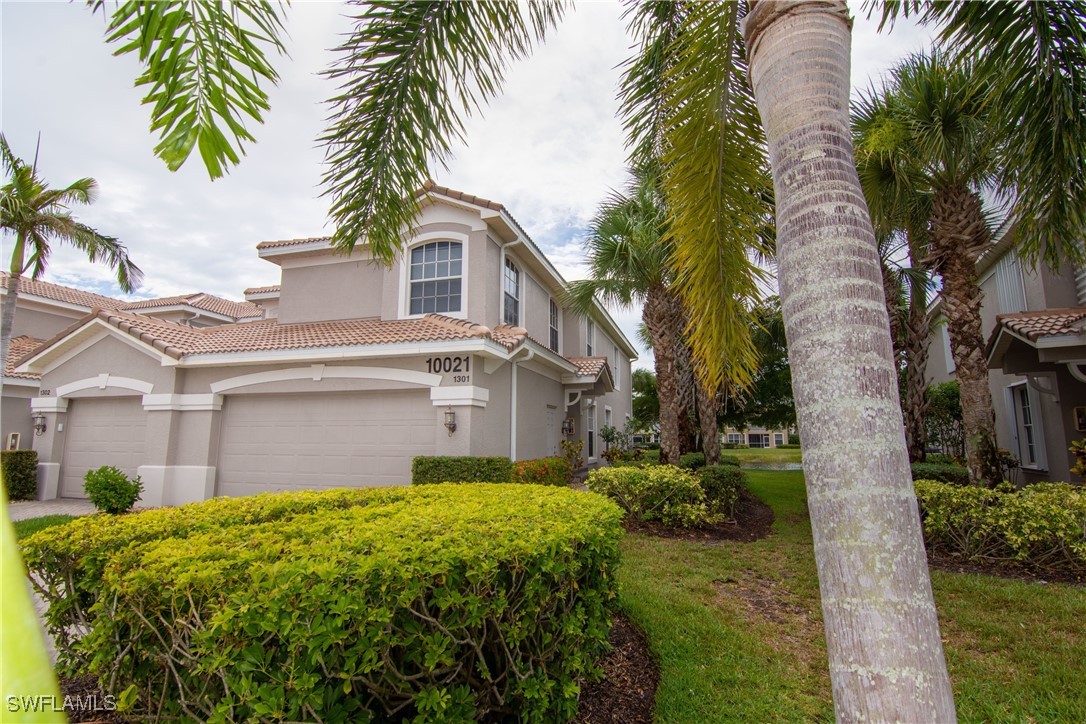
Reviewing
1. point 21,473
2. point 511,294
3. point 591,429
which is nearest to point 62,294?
point 21,473

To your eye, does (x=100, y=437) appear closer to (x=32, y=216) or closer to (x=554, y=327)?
(x=32, y=216)

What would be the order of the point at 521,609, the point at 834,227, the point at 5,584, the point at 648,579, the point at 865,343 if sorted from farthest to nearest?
the point at 648,579 → the point at 521,609 → the point at 834,227 → the point at 865,343 → the point at 5,584

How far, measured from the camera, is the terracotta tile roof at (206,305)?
2214 centimetres

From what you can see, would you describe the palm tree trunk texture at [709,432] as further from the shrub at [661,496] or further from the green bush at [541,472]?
the shrub at [661,496]

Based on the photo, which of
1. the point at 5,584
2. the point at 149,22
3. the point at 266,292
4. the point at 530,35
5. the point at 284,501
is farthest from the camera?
the point at 266,292

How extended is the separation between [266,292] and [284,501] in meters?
18.0

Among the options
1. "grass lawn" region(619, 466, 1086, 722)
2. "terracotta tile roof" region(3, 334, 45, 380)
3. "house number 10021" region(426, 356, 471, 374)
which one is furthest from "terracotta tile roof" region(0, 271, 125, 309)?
"grass lawn" region(619, 466, 1086, 722)

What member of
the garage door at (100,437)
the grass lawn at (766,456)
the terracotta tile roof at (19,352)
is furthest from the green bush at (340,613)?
the grass lawn at (766,456)

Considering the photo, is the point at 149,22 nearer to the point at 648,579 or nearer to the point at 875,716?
the point at 875,716

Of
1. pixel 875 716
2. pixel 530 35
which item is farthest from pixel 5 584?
pixel 530 35

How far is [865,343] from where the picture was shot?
2.17 metres

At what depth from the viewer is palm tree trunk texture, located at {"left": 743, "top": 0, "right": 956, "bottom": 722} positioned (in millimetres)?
1874

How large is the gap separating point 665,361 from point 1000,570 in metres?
6.21

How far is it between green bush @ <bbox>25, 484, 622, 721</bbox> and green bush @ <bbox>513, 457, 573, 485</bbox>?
7.13 metres
